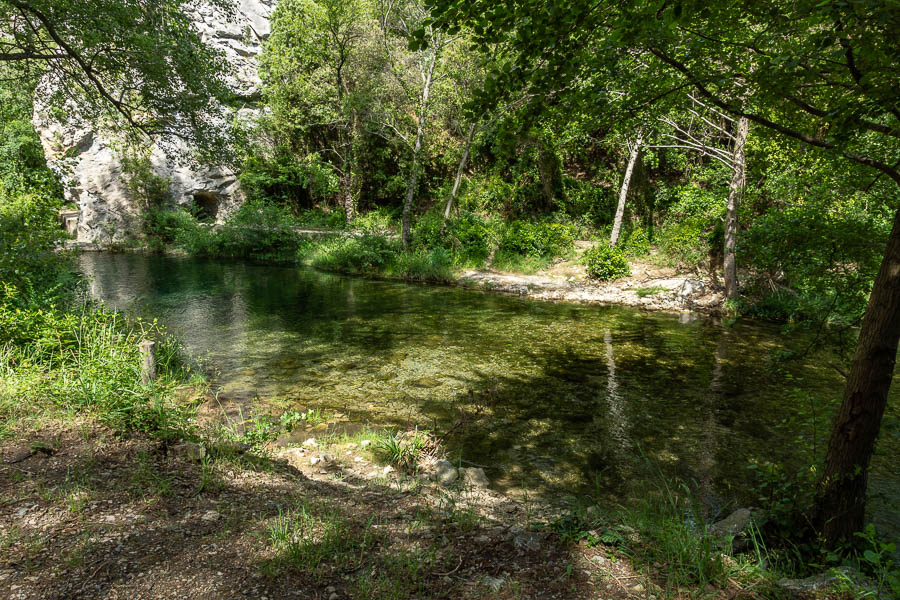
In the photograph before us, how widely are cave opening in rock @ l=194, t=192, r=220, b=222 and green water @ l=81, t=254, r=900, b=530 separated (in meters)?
16.3

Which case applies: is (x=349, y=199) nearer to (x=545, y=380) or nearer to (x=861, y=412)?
(x=545, y=380)

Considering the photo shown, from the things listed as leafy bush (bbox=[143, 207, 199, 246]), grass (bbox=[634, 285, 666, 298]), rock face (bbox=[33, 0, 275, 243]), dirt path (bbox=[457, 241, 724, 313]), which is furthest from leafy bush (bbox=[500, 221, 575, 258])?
leafy bush (bbox=[143, 207, 199, 246])

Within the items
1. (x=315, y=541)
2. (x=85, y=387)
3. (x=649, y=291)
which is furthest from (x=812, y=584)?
(x=649, y=291)

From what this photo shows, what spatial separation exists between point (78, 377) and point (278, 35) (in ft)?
95.9

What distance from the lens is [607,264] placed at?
687 inches

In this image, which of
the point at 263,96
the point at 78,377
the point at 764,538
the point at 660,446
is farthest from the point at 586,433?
the point at 263,96

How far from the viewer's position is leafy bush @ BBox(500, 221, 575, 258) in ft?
66.2

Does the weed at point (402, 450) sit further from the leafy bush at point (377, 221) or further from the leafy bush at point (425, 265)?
the leafy bush at point (377, 221)

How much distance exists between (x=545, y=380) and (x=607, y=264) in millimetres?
10405

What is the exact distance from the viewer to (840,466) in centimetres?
328

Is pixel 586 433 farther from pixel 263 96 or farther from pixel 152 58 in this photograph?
pixel 263 96

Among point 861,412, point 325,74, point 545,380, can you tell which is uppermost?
point 325,74

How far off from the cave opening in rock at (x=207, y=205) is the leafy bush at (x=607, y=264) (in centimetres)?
2481

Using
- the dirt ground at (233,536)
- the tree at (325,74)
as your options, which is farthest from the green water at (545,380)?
the tree at (325,74)
